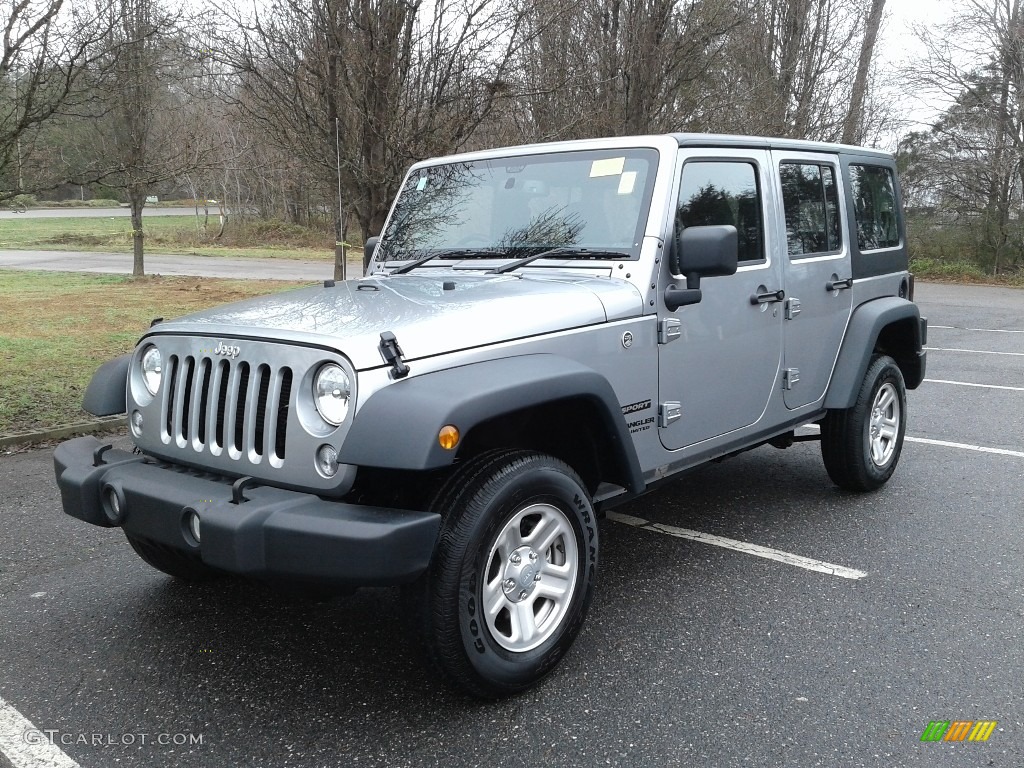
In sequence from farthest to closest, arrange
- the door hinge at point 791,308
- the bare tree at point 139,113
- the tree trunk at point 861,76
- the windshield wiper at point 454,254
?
the tree trunk at point 861,76, the bare tree at point 139,113, the door hinge at point 791,308, the windshield wiper at point 454,254

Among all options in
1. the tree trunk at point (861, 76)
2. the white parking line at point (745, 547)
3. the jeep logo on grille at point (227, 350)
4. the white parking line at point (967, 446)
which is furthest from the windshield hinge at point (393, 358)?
the tree trunk at point (861, 76)

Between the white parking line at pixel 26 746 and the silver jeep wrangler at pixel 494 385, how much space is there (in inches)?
26.9

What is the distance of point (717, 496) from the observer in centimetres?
534

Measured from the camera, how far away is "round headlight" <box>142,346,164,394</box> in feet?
11.1

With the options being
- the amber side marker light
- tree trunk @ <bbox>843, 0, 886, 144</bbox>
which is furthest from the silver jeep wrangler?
tree trunk @ <bbox>843, 0, 886, 144</bbox>

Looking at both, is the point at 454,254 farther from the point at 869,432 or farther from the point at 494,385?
the point at 869,432

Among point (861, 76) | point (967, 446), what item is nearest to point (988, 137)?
point (861, 76)

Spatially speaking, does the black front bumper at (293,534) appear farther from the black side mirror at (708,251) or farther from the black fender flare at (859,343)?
the black fender flare at (859,343)

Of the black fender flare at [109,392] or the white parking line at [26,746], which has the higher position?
the black fender flare at [109,392]

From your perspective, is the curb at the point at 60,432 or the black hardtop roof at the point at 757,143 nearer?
the black hardtop roof at the point at 757,143

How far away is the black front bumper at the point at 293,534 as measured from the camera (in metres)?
2.57

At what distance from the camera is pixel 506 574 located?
3.05 metres

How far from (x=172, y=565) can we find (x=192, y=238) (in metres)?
33.4

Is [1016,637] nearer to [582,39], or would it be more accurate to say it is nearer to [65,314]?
[582,39]
